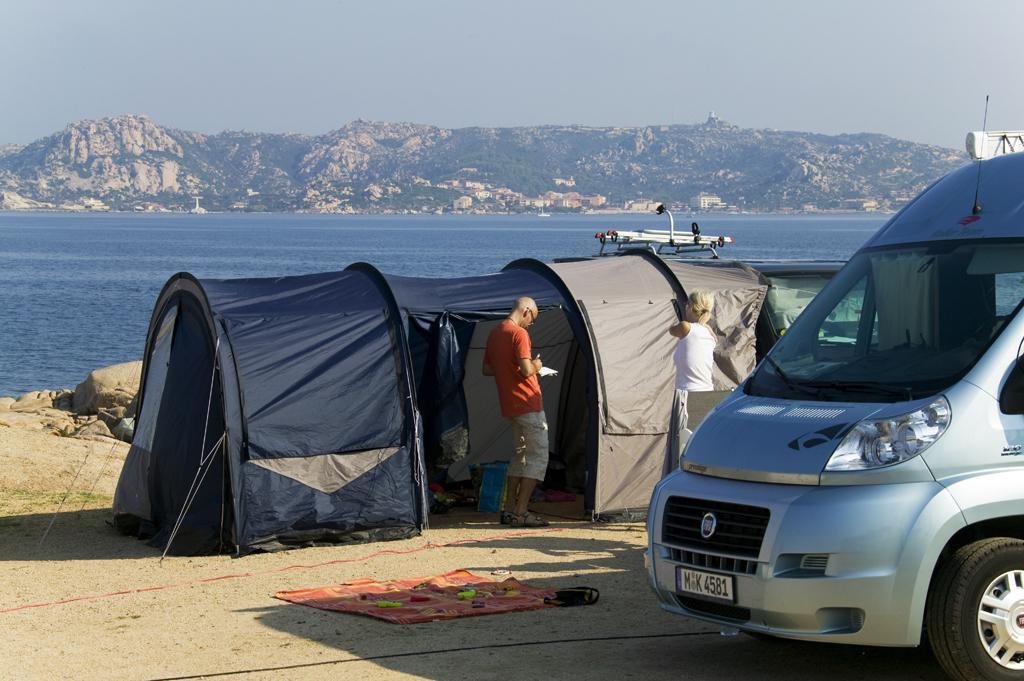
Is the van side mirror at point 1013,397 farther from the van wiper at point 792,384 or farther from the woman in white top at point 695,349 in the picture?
the woman in white top at point 695,349

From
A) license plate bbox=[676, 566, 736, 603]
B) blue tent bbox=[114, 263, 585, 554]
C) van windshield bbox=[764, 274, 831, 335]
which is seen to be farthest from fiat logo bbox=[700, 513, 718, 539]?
van windshield bbox=[764, 274, 831, 335]

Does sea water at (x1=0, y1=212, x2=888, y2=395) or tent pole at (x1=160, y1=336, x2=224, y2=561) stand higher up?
tent pole at (x1=160, y1=336, x2=224, y2=561)

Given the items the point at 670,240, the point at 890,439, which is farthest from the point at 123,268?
the point at 890,439

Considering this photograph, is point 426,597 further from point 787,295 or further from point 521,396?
point 787,295

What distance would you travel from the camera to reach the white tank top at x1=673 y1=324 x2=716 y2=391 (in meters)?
11.3

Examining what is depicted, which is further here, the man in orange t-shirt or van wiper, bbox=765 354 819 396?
the man in orange t-shirt

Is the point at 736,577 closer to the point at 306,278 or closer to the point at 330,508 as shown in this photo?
the point at 330,508

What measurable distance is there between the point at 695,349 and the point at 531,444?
1.67 metres

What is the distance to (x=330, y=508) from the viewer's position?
11148mm

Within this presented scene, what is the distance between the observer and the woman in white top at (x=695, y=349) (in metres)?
11.3

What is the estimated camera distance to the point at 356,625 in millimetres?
8305

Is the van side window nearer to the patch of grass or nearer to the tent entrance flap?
the tent entrance flap

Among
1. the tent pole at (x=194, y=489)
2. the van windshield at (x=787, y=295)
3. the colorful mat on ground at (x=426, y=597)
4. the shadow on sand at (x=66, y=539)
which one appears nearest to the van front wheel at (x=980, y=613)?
the colorful mat on ground at (x=426, y=597)

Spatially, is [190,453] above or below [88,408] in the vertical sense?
above
